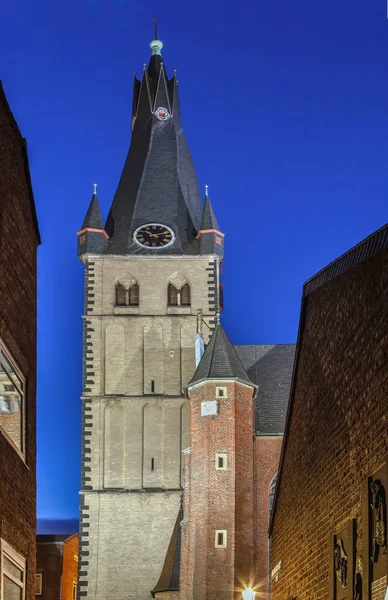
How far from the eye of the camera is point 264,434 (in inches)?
2131

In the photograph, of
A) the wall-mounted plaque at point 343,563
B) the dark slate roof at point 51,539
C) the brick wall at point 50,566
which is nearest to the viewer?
the wall-mounted plaque at point 343,563

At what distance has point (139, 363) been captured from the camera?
2504 inches

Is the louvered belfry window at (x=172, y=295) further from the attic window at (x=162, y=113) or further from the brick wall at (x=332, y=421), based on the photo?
the brick wall at (x=332, y=421)

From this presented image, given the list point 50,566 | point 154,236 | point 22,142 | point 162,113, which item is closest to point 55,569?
point 50,566

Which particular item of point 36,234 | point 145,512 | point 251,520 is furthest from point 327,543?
point 145,512

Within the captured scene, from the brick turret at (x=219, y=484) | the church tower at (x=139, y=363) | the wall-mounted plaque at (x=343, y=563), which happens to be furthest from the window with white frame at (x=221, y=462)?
the wall-mounted plaque at (x=343, y=563)

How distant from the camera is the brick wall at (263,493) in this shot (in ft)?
164

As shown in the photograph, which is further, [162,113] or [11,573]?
[162,113]

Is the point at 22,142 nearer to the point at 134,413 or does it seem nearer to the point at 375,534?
the point at 375,534

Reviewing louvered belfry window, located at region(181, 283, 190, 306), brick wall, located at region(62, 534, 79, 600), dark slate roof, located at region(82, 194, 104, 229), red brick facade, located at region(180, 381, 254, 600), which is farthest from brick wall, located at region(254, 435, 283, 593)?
dark slate roof, located at region(82, 194, 104, 229)

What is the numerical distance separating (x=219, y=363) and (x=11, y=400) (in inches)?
1421

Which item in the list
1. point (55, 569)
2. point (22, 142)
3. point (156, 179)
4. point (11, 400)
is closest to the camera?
point (11, 400)

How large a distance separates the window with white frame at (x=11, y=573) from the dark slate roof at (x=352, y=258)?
582cm

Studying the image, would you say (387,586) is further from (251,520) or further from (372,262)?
(251,520)
